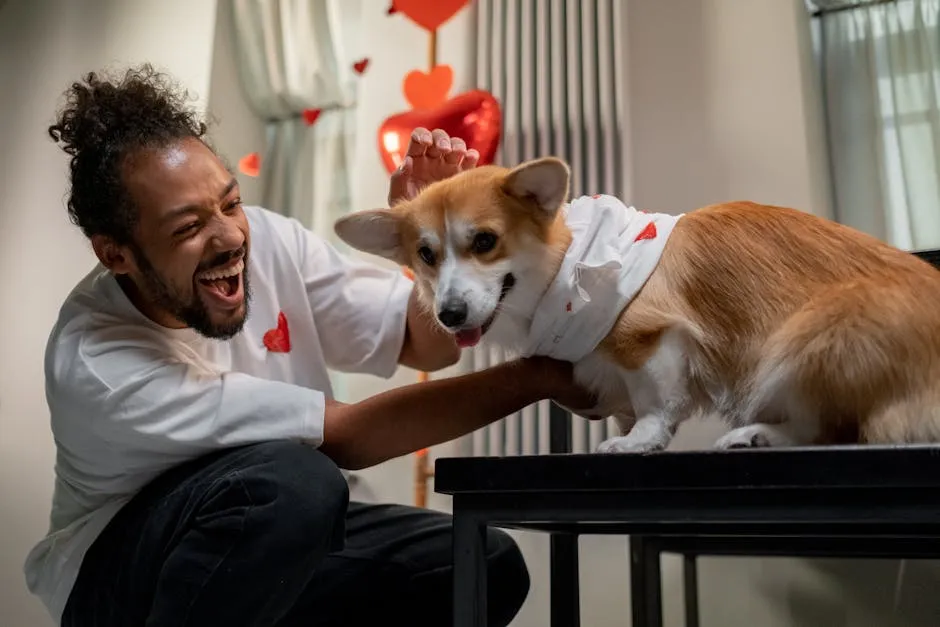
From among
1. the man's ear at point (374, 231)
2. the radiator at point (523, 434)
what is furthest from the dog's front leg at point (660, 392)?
the radiator at point (523, 434)

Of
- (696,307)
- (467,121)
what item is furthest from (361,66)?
(696,307)

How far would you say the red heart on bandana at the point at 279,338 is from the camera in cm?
150

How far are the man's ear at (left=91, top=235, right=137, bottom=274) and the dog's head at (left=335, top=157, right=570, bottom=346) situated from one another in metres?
0.49

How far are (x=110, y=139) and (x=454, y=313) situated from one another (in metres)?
0.68

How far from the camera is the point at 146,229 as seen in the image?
4.16 feet

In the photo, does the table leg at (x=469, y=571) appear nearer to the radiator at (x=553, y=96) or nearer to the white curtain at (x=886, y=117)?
the radiator at (x=553, y=96)

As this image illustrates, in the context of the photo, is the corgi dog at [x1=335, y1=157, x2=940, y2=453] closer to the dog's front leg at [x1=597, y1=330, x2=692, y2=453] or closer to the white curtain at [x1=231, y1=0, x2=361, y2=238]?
the dog's front leg at [x1=597, y1=330, x2=692, y2=453]

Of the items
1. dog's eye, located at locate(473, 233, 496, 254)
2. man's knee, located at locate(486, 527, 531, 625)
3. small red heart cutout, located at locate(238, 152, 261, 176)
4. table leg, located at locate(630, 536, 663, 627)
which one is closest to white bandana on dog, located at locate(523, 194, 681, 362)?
dog's eye, located at locate(473, 233, 496, 254)

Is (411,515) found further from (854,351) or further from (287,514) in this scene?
(854,351)

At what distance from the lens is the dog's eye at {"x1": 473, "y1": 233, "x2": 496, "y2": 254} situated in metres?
1.16

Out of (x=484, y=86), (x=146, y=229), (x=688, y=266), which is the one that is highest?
(x=484, y=86)

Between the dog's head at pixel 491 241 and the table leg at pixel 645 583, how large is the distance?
2.22ft

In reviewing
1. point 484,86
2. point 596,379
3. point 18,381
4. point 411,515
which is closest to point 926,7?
point 484,86

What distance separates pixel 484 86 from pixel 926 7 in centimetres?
113
